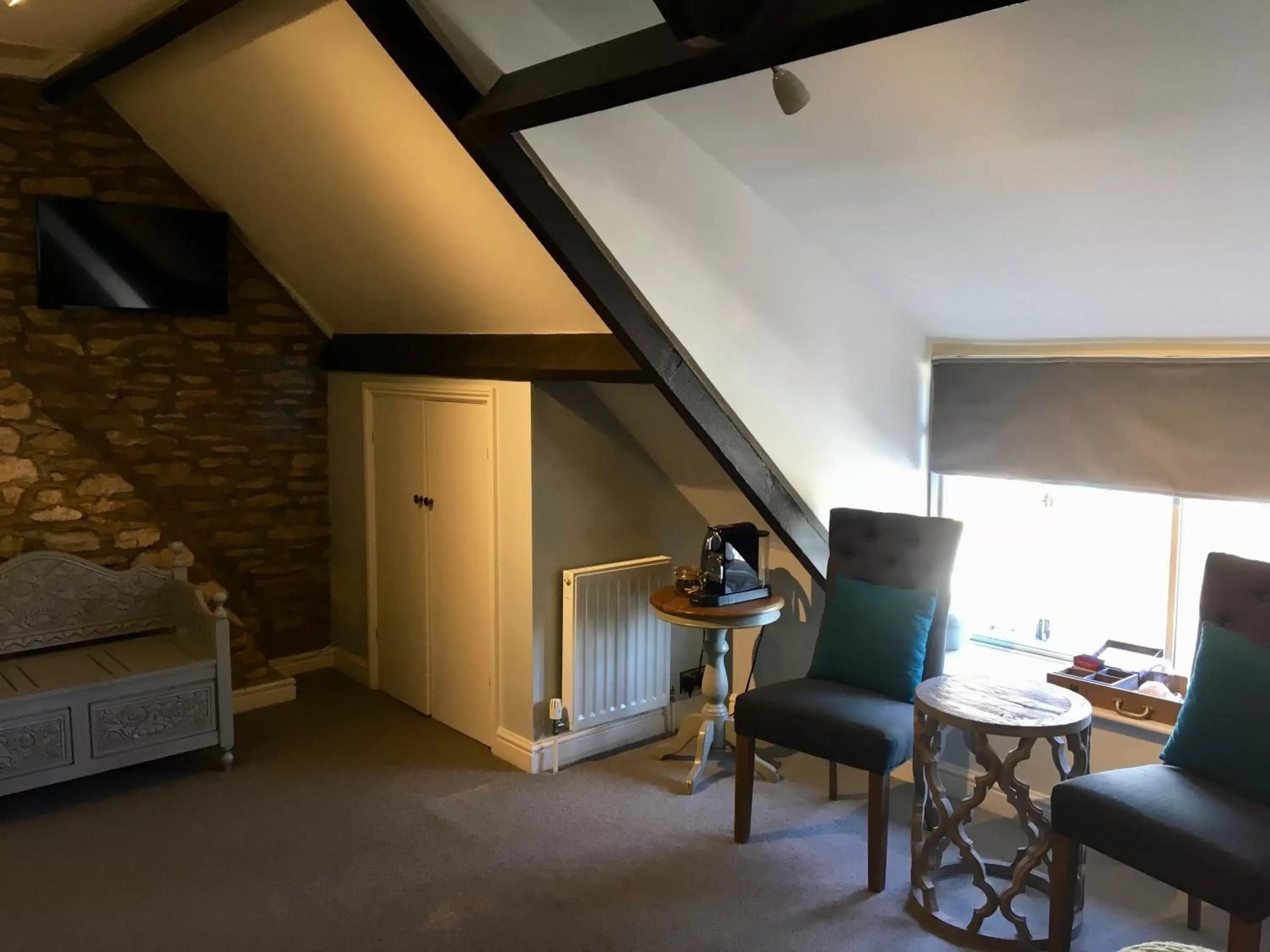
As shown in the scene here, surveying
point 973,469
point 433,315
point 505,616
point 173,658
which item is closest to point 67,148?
point 433,315

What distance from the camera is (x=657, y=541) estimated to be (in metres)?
4.20

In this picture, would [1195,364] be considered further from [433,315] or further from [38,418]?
[38,418]

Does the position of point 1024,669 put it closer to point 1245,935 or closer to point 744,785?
point 744,785

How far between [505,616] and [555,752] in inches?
21.6

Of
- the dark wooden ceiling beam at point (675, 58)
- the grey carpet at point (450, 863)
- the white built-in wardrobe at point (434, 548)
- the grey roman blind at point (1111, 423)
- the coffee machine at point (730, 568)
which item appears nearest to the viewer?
the dark wooden ceiling beam at point (675, 58)

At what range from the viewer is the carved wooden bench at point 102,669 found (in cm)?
339

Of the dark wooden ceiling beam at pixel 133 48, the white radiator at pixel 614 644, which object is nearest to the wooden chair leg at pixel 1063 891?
the white radiator at pixel 614 644

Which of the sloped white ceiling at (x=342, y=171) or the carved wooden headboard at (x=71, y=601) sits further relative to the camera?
the carved wooden headboard at (x=71, y=601)

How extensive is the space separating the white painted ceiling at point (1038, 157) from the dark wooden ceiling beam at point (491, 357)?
69 cm

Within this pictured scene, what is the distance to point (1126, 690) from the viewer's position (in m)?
3.09

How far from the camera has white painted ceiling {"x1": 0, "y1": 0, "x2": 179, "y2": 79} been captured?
2.91m

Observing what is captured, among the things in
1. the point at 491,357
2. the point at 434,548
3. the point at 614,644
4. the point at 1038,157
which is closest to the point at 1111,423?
the point at 1038,157

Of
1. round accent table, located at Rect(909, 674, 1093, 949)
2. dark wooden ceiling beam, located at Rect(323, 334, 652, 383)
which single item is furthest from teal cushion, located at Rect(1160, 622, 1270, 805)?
dark wooden ceiling beam, located at Rect(323, 334, 652, 383)

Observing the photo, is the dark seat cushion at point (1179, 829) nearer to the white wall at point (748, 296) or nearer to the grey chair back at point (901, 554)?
the grey chair back at point (901, 554)
